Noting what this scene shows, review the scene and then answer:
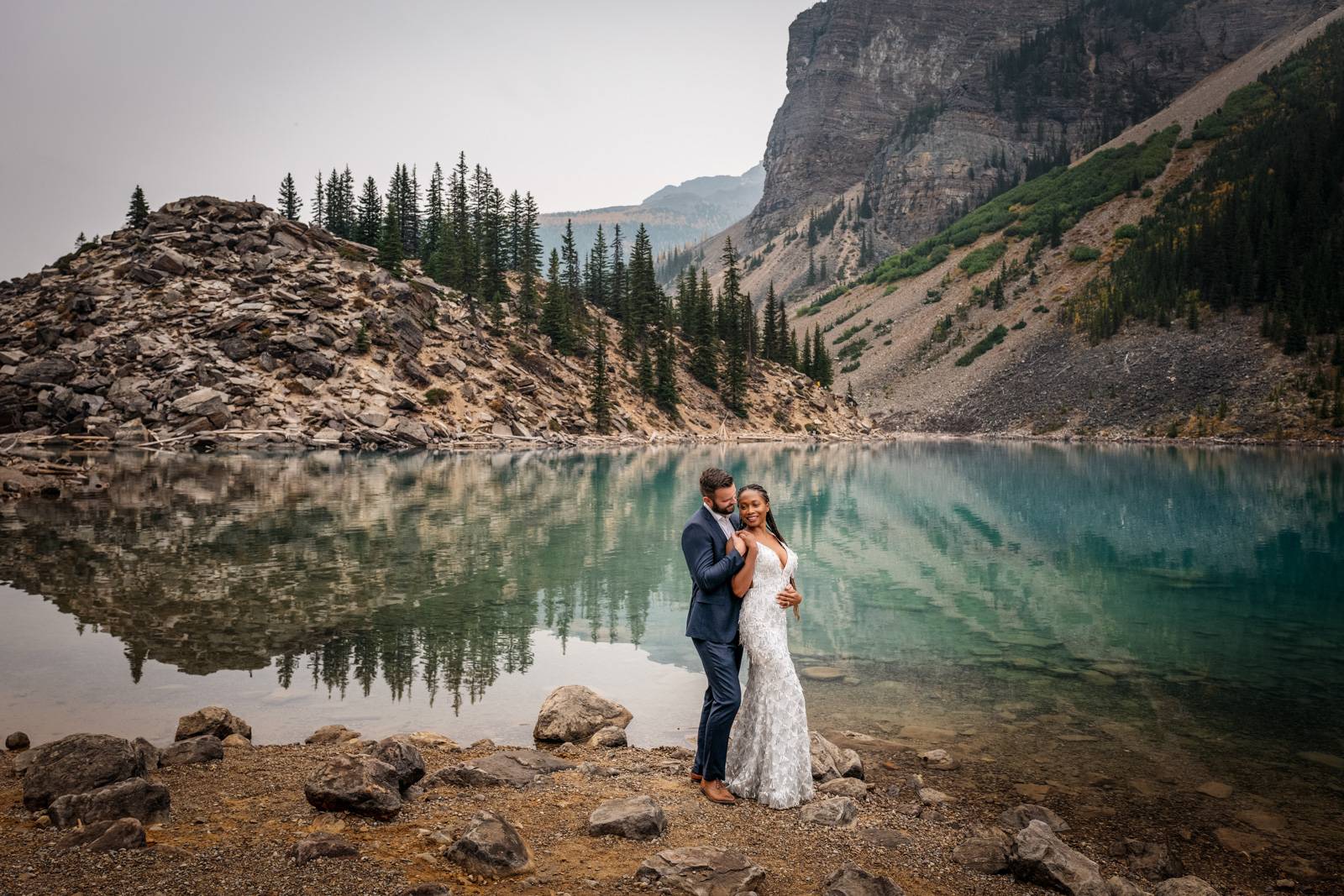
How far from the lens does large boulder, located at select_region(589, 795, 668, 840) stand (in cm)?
678

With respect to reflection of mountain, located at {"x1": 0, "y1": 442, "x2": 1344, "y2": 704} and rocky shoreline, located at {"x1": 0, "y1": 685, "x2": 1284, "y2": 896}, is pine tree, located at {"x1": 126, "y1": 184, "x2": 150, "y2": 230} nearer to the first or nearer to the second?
reflection of mountain, located at {"x1": 0, "y1": 442, "x2": 1344, "y2": 704}

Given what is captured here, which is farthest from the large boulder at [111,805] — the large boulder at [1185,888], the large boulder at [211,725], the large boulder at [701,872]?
the large boulder at [1185,888]

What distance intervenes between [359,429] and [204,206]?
38731 millimetres

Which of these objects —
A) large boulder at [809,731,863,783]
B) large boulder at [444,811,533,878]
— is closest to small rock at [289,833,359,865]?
large boulder at [444,811,533,878]

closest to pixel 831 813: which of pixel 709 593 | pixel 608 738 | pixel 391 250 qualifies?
pixel 709 593

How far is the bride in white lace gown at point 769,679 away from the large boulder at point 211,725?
243 inches

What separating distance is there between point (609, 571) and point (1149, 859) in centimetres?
1665

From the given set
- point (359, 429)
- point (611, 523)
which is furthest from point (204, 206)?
point (611, 523)

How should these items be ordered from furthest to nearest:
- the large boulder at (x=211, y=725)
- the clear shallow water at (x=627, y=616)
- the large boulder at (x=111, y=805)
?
the clear shallow water at (x=627, y=616), the large boulder at (x=211, y=725), the large boulder at (x=111, y=805)

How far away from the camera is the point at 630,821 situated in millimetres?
6824

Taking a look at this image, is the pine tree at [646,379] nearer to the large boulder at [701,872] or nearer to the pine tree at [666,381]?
the pine tree at [666,381]

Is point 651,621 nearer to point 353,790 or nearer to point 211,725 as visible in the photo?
point 211,725

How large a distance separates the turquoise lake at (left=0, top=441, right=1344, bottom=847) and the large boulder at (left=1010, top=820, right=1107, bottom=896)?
2913 mm

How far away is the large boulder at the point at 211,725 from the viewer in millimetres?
9430
